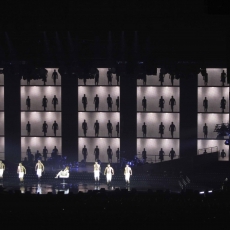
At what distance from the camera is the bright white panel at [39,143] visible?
4461 centimetres

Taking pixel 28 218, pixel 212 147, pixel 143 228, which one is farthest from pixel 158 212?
pixel 212 147

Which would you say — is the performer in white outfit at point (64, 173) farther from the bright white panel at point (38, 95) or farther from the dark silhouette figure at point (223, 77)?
the dark silhouette figure at point (223, 77)

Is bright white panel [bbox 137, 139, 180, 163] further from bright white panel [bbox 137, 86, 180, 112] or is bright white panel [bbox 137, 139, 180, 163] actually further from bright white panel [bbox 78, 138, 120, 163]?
bright white panel [bbox 137, 86, 180, 112]

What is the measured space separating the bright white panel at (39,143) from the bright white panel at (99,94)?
255cm

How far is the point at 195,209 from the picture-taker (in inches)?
1027

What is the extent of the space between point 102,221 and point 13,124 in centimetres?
1958

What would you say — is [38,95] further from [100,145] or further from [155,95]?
[155,95]

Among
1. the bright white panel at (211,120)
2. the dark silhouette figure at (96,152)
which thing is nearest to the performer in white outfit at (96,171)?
the dark silhouette figure at (96,152)

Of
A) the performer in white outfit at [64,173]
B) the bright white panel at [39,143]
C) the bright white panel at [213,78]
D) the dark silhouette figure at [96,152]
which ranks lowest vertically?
Result: the performer in white outfit at [64,173]

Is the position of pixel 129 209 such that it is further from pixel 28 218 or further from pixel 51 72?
pixel 51 72

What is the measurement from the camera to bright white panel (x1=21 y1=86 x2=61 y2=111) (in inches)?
1746

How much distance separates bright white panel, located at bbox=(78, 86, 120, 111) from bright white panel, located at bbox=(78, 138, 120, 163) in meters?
1.87

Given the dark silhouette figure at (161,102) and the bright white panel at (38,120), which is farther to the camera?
the bright white panel at (38,120)

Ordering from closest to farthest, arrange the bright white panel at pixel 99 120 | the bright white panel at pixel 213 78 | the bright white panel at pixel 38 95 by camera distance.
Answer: the bright white panel at pixel 213 78
the bright white panel at pixel 99 120
the bright white panel at pixel 38 95
